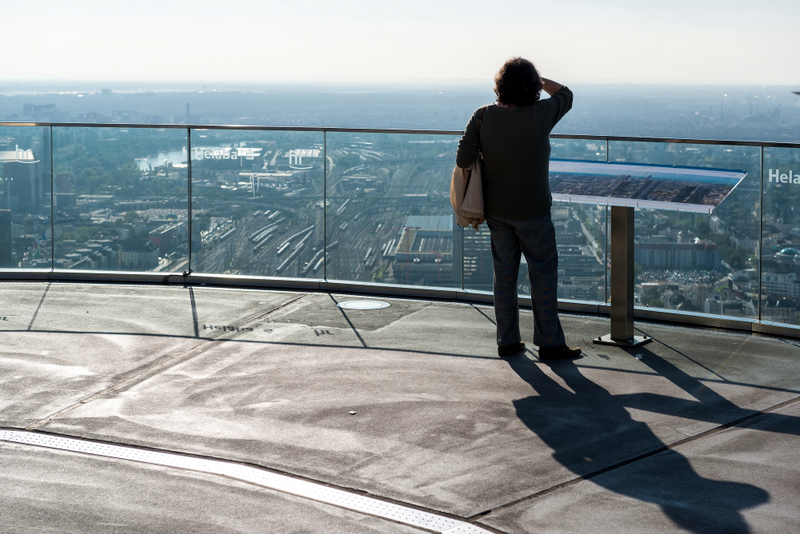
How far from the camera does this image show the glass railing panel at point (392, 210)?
7762 millimetres

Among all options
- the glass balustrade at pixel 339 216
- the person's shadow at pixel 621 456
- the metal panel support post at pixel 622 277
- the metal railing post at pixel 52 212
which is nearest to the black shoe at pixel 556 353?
the person's shadow at pixel 621 456

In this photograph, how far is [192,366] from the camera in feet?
18.5

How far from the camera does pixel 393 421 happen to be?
4609 millimetres

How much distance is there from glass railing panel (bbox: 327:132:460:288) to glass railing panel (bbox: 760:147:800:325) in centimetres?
243

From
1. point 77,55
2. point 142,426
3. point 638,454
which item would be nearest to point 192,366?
point 142,426

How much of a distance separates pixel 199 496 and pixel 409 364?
7.19ft

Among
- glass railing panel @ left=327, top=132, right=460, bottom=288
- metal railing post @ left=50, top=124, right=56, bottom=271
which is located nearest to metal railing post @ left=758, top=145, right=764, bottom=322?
glass railing panel @ left=327, top=132, right=460, bottom=288

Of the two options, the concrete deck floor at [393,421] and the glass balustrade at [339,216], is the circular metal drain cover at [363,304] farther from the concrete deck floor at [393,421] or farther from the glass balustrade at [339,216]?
the glass balustrade at [339,216]

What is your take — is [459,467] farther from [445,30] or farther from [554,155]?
[445,30]

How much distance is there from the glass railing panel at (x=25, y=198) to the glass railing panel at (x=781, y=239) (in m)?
6.48

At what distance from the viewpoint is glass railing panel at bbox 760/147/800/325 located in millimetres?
6457

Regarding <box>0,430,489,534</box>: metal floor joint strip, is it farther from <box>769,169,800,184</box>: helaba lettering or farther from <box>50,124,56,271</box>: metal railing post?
<box>50,124,56,271</box>: metal railing post

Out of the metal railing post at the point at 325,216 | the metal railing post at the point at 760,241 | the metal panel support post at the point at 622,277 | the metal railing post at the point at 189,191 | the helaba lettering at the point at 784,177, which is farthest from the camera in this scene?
the metal railing post at the point at 189,191

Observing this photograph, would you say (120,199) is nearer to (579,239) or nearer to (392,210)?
(392,210)
